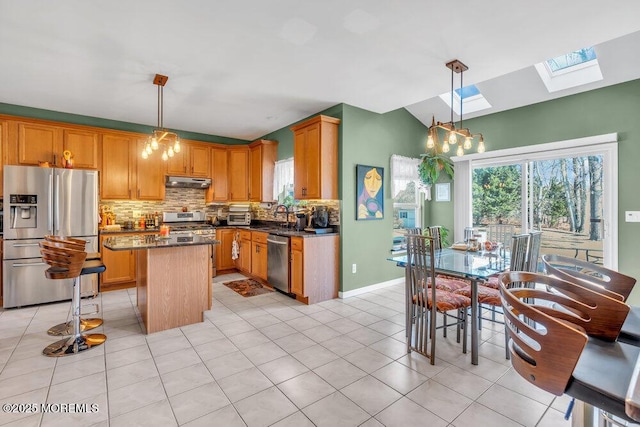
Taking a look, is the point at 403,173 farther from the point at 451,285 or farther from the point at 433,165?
the point at 451,285

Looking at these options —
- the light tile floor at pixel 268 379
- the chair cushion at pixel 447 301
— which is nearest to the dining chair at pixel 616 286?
the chair cushion at pixel 447 301

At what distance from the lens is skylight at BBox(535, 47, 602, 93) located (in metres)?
3.58

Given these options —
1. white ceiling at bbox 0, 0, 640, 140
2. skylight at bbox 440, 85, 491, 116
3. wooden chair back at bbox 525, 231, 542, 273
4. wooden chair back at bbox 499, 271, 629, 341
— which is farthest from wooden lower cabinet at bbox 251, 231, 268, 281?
wooden chair back at bbox 499, 271, 629, 341

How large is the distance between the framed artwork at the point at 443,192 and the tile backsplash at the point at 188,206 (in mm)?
2226

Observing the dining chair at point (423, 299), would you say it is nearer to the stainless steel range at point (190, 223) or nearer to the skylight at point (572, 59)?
the skylight at point (572, 59)

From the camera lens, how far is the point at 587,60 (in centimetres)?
361

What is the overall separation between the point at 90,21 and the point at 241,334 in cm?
298

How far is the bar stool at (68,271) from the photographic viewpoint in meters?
2.62

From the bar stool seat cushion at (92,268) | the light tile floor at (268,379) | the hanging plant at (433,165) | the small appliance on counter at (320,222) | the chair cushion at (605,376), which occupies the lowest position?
the light tile floor at (268,379)

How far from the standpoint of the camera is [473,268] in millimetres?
2529

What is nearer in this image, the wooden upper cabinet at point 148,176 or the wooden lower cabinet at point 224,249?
the wooden upper cabinet at point 148,176

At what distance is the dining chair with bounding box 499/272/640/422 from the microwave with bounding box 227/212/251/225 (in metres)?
5.30

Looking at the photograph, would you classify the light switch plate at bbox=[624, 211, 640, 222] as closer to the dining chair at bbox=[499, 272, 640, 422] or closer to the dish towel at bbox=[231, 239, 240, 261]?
the dining chair at bbox=[499, 272, 640, 422]

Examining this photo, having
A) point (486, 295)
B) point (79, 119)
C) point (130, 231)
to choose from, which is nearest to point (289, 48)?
point (486, 295)
